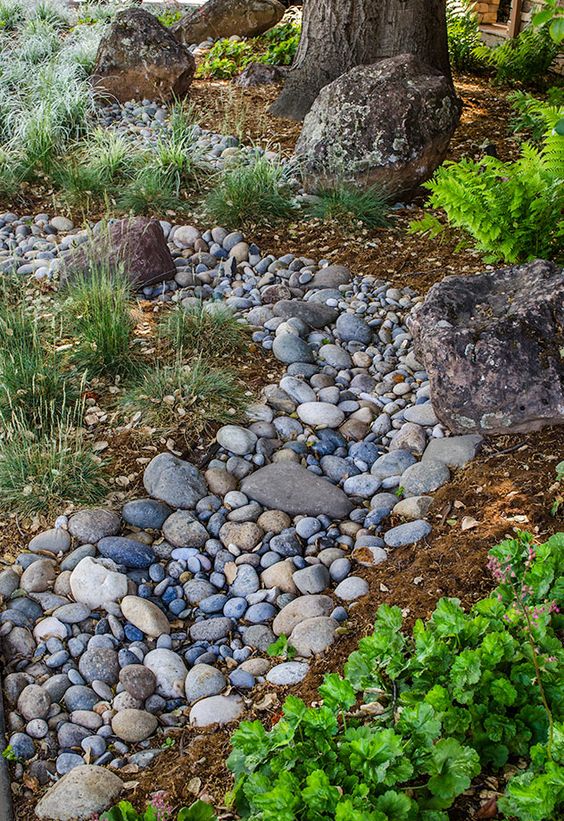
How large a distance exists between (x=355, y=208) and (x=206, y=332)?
1.58 meters

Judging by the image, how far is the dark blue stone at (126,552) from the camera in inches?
118

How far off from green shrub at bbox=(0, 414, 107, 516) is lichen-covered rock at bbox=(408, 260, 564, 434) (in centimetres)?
135

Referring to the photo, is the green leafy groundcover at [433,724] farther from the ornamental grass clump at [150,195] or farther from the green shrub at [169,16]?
the green shrub at [169,16]

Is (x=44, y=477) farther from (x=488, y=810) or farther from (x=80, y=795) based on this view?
(x=488, y=810)

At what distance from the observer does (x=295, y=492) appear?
3.29 metres

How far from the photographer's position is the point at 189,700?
8.43 ft

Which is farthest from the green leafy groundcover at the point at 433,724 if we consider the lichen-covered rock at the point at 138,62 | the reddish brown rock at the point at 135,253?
the lichen-covered rock at the point at 138,62

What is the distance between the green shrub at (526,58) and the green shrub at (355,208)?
3.58 metres

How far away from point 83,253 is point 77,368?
3.16 ft

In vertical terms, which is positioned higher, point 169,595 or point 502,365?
point 502,365

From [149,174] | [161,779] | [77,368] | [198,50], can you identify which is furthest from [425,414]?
[198,50]

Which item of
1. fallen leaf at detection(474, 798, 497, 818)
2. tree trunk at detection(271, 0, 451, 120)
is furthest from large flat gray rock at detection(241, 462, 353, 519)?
tree trunk at detection(271, 0, 451, 120)

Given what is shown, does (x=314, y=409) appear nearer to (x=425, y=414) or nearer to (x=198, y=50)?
(x=425, y=414)

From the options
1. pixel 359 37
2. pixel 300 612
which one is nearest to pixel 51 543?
pixel 300 612
